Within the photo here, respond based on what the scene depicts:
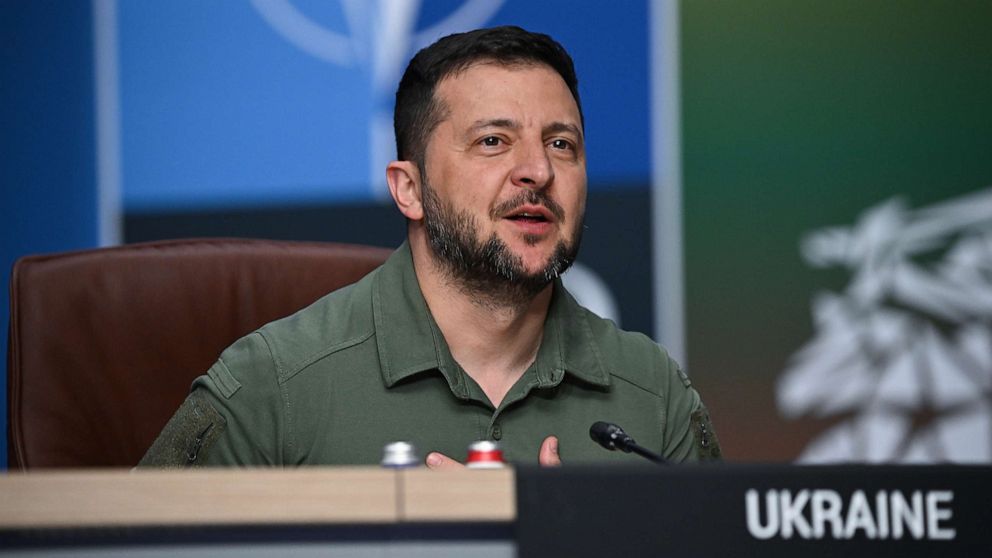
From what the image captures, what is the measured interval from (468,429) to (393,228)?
1133mm

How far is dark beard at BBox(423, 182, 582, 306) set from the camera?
1659mm

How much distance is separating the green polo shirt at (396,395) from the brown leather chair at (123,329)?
14cm

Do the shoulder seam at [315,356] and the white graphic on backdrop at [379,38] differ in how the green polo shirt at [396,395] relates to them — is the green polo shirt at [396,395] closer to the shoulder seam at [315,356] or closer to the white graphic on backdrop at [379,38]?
the shoulder seam at [315,356]

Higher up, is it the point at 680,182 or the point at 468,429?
the point at 680,182

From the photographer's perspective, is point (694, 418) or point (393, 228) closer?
point (694, 418)

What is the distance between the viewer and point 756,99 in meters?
2.64

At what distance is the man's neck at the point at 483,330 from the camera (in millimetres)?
1679

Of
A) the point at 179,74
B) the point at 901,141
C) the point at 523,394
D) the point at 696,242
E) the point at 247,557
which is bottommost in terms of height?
the point at 247,557

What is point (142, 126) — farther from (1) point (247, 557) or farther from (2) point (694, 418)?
(1) point (247, 557)

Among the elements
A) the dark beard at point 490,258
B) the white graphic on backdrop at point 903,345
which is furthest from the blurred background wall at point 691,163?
the dark beard at point 490,258

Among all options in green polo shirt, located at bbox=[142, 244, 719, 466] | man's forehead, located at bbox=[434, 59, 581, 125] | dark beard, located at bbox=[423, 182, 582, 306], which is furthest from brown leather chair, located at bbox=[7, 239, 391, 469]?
man's forehead, located at bbox=[434, 59, 581, 125]

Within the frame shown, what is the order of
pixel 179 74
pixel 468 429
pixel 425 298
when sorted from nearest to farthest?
pixel 468 429
pixel 425 298
pixel 179 74

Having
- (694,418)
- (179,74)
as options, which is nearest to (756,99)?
(694,418)

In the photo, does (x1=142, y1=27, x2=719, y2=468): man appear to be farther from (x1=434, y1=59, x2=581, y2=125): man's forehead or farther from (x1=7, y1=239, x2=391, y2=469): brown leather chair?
(x1=7, y1=239, x2=391, y2=469): brown leather chair
